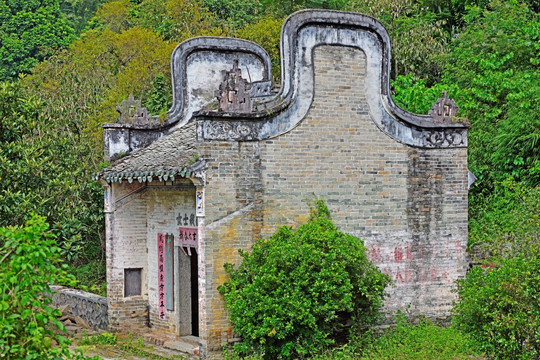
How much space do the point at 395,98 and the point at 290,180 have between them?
9.00m

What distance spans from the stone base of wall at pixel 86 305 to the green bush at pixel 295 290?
16.2ft

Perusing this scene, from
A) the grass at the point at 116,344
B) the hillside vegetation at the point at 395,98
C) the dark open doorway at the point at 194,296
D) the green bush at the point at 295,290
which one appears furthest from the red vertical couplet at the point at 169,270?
the hillside vegetation at the point at 395,98

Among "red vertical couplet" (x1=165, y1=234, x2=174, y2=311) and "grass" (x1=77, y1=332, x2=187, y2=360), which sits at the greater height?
"red vertical couplet" (x1=165, y1=234, x2=174, y2=311)

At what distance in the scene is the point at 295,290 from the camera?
11008 millimetres

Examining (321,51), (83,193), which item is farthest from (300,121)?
(83,193)

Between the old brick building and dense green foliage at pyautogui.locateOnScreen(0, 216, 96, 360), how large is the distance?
213 inches

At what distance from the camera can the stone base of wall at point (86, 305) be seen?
1545 cm

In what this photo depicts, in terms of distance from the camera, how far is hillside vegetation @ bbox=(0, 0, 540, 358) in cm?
1315

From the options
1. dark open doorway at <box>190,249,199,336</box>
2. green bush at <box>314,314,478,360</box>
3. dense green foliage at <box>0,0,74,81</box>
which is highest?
dense green foliage at <box>0,0,74,81</box>

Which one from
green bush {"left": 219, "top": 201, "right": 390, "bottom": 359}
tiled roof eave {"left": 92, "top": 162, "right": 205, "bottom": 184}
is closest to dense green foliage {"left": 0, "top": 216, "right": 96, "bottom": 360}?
green bush {"left": 219, "top": 201, "right": 390, "bottom": 359}

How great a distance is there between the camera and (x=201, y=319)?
38.1 ft

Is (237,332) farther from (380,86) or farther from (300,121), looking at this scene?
(380,86)

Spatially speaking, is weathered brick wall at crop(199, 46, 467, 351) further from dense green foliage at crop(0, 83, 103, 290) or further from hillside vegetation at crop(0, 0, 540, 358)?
dense green foliage at crop(0, 83, 103, 290)

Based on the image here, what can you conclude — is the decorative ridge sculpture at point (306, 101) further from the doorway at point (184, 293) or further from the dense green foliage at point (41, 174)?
the doorway at point (184, 293)
